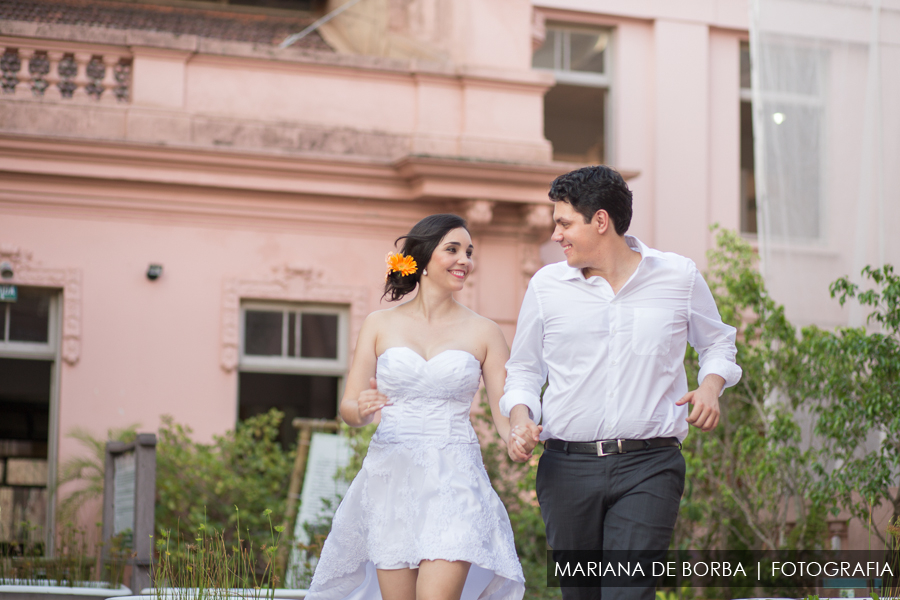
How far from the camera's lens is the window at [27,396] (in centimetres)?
931

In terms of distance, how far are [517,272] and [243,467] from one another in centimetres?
315

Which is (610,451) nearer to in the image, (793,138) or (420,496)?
(420,496)

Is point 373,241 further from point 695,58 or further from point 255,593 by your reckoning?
point 255,593

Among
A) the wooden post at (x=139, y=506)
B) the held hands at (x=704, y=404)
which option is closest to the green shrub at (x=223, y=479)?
the wooden post at (x=139, y=506)

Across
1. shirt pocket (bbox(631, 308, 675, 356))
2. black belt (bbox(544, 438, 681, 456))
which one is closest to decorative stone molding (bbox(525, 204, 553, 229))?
shirt pocket (bbox(631, 308, 675, 356))

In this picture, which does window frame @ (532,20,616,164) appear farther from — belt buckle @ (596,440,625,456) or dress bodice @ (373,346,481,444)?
belt buckle @ (596,440,625,456)

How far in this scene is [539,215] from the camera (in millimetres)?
9992

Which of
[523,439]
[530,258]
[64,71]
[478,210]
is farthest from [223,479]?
[523,439]

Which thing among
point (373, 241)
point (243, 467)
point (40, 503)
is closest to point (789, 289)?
point (373, 241)

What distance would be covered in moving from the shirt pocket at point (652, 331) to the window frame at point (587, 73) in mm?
7928

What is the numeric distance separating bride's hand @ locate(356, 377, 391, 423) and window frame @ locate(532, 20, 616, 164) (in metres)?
7.97

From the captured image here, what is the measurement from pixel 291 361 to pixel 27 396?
231 centimetres

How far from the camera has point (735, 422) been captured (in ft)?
27.0

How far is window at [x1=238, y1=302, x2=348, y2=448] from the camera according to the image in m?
9.81
